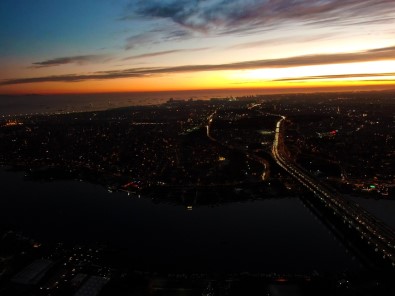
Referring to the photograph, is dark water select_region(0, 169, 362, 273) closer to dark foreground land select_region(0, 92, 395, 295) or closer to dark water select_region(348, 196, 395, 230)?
dark foreground land select_region(0, 92, 395, 295)

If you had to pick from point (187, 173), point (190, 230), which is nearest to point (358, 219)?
point (190, 230)

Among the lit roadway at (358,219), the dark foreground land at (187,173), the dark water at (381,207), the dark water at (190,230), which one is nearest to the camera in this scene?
the dark foreground land at (187,173)

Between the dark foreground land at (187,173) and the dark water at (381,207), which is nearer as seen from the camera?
the dark foreground land at (187,173)

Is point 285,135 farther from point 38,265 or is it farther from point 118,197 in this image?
point 38,265

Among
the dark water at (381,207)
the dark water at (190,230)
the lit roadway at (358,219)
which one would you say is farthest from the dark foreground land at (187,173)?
the lit roadway at (358,219)

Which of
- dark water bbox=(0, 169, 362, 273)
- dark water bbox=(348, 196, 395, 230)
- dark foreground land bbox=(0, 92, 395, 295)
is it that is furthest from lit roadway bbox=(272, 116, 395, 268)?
dark water bbox=(0, 169, 362, 273)

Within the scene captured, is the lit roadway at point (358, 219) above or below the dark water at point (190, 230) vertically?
above

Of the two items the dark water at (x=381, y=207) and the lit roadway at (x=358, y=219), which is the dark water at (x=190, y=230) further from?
the dark water at (x=381, y=207)
